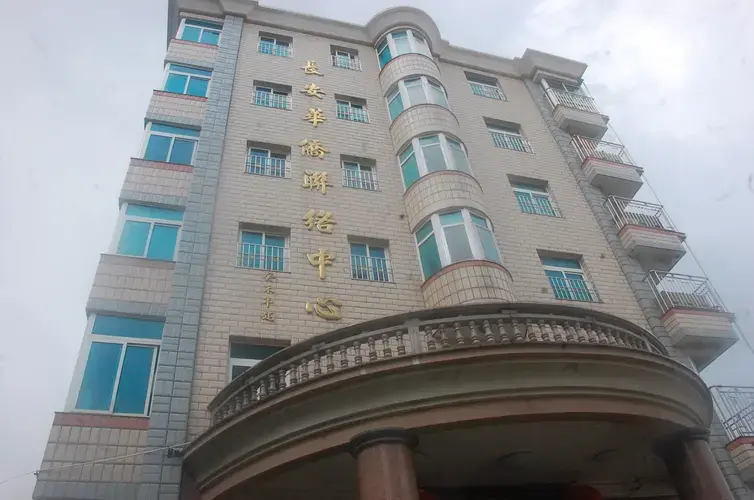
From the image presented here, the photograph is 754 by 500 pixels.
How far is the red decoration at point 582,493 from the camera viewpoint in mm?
8328

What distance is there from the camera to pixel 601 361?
727 cm

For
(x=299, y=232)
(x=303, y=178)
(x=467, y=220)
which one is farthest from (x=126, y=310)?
(x=467, y=220)

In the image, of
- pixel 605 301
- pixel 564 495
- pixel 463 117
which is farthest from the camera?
pixel 463 117

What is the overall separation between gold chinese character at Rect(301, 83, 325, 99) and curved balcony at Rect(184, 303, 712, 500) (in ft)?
29.2

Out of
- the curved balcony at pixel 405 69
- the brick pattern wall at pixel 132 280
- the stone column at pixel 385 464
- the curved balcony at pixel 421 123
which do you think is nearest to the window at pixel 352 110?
the curved balcony at pixel 405 69

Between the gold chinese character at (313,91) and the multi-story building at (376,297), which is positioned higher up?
the gold chinese character at (313,91)

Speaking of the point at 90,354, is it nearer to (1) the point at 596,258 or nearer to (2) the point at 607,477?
(2) the point at 607,477

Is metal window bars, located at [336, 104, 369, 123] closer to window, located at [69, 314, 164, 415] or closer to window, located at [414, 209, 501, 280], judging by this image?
window, located at [414, 209, 501, 280]

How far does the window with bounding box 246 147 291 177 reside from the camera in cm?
1260

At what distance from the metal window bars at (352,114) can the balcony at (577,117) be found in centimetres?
644

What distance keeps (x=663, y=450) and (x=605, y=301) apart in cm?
485

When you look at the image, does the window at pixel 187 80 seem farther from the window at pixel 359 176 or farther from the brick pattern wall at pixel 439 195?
the brick pattern wall at pixel 439 195

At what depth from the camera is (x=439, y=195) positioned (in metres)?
12.0

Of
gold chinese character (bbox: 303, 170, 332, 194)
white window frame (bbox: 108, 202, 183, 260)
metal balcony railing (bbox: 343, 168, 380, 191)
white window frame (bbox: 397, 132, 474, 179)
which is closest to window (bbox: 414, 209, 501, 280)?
white window frame (bbox: 397, 132, 474, 179)
